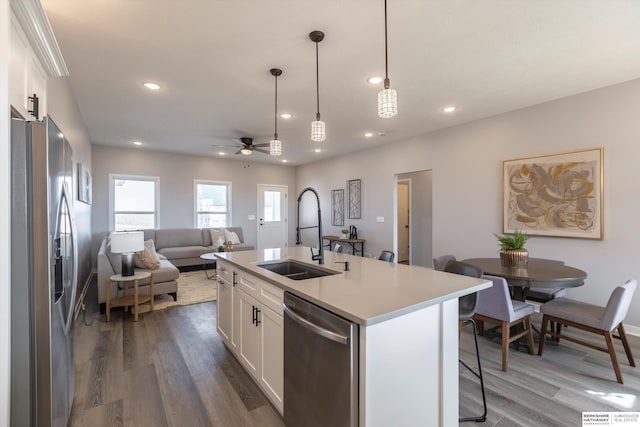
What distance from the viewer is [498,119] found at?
13.4ft

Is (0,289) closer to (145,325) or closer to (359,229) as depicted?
(145,325)

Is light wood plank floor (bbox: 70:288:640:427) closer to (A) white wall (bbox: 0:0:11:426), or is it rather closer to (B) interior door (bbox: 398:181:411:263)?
(A) white wall (bbox: 0:0:11:426)

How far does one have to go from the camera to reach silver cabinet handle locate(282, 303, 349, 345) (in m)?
1.25

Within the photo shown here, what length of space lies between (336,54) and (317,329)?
7.53ft

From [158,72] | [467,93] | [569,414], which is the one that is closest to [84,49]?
[158,72]

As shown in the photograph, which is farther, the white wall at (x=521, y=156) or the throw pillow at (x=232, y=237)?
the throw pillow at (x=232, y=237)

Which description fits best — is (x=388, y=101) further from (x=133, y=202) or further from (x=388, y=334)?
(x=133, y=202)

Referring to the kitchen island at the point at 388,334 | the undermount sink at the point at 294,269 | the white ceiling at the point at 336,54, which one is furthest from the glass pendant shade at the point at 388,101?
the undermount sink at the point at 294,269

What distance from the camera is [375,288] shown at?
5.25ft

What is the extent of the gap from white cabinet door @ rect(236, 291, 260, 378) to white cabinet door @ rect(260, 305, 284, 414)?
0.33ft

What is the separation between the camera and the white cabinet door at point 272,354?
68.5 inches

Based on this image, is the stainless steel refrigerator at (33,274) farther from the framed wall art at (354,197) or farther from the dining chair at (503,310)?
the framed wall art at (354,197)

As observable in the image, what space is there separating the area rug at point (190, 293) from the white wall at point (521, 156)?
3391mm

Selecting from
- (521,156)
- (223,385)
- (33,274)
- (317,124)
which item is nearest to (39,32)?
(33,274)
